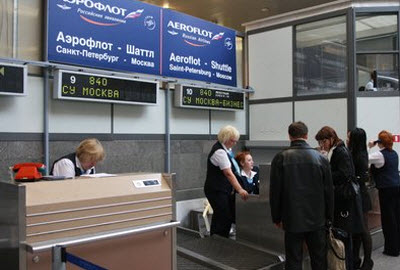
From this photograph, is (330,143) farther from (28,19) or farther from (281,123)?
(28,19)

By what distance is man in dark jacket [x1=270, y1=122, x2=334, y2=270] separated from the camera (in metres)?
2.94

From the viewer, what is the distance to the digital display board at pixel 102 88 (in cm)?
407

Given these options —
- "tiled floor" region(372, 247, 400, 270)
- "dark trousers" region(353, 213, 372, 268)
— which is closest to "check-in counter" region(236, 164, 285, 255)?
"dark trousers" region(353, 213, 372, 268)

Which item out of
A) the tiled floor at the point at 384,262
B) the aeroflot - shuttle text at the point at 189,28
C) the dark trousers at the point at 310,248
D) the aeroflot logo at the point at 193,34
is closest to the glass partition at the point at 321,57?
the aeroflot logo at the point at 193,34

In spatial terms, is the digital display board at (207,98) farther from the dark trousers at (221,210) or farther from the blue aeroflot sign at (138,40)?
the dark trousers at (221,210)

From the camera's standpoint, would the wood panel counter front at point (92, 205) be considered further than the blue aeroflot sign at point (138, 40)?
No

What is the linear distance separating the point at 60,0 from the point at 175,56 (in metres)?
1.66

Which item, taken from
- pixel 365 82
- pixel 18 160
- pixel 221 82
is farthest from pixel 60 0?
pixel 365 82

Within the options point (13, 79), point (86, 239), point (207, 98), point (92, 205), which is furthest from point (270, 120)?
point (86, 239)

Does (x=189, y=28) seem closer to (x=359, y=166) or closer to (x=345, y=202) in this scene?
(x=359, y=166)

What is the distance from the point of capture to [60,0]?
420cm

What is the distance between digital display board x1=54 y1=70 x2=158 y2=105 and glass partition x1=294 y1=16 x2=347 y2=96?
2498 millimetres

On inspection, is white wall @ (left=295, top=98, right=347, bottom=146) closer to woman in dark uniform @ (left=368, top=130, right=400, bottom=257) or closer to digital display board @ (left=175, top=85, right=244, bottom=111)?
digital display board @ (left=175, top=85, right=244, bottom=111)

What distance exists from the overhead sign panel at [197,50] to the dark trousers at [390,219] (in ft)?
9.12
